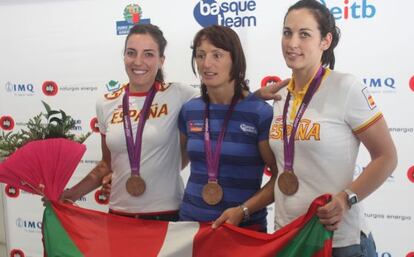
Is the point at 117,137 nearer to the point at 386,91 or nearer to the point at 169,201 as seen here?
the point at 169,201

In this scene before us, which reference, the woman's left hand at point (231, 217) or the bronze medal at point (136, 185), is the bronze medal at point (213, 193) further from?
the bronze medal at point (136, 185)

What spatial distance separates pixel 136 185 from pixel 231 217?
471 millimetres

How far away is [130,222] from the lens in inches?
66.9

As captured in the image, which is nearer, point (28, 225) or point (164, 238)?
point (164, 238)

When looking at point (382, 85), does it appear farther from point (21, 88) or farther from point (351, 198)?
point (21, 88)

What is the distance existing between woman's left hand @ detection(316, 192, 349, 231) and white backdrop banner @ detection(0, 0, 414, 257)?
1341 millimetres

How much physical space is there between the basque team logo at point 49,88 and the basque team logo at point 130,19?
2.14 feet

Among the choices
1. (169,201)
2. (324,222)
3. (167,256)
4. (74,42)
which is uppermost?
(74,42)

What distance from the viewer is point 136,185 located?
1.79 metres

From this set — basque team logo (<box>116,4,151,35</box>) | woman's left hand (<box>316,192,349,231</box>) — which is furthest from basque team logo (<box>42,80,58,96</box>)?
woman's left hand (<box>316,192,349,231</box>)

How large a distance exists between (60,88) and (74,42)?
1.16 ft

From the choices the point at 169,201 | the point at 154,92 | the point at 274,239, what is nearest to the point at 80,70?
the point at 154,92

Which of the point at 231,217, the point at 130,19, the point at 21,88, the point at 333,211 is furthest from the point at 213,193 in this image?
the point at 21,88

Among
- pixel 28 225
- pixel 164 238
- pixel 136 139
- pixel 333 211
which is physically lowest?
pixel 28 225
